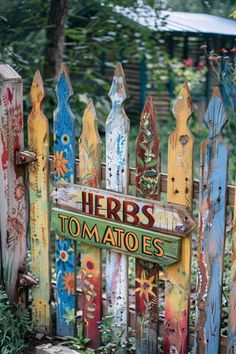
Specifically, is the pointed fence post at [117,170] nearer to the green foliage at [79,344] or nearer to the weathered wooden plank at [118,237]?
the weathered wooden plank at [118,237]

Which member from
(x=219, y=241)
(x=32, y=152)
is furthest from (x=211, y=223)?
(x=32, y=152)

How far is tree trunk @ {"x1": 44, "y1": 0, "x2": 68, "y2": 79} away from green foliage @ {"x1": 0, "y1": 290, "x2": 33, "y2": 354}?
2854 mm

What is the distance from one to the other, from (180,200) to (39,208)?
91 cm

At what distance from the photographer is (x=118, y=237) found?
2932mm

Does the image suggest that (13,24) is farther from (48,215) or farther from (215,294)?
(215,294)

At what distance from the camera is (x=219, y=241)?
2.66 metres

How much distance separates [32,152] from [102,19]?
369 cm

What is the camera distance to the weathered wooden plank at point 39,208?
3.19 metres

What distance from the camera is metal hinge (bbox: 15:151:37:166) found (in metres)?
3.23

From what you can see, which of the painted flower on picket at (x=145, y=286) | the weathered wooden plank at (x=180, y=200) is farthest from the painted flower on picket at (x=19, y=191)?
the weathered wooden plank at (x=180, y=200)

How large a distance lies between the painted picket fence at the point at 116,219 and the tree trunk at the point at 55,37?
2.28m

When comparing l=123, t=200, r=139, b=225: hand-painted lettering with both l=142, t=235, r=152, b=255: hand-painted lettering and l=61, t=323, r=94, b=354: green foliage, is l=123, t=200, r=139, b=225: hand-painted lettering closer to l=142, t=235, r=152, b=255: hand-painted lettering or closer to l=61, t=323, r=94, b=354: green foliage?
l=142, t=235, r=152, b=255: hand-painted lettering

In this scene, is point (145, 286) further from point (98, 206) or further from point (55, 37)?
point (55, 37)

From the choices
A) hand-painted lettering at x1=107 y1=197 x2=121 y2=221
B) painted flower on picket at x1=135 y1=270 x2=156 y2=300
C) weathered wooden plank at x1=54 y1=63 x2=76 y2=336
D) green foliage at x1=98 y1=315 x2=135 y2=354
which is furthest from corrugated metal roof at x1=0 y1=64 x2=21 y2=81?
green foliage at x1=98 y1=315 x2=135 y2=354
